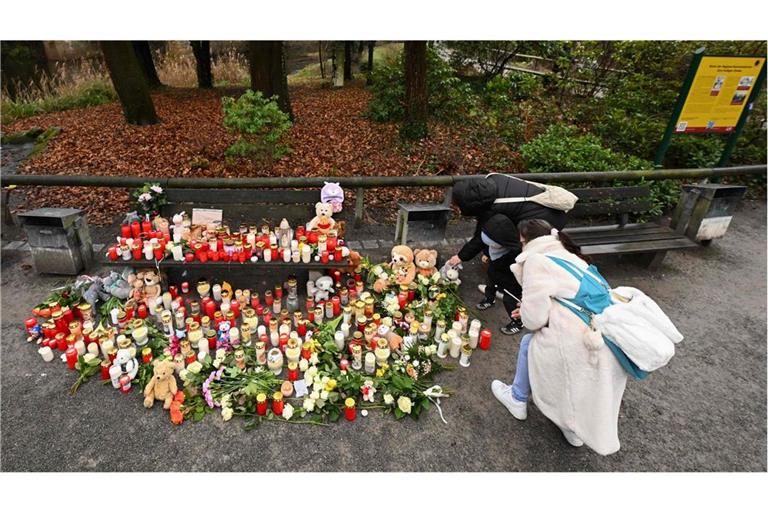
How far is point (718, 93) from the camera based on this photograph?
683cm

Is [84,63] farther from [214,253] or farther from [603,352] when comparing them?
[603,352]

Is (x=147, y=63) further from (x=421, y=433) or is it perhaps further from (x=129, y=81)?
(x=421, y=433)

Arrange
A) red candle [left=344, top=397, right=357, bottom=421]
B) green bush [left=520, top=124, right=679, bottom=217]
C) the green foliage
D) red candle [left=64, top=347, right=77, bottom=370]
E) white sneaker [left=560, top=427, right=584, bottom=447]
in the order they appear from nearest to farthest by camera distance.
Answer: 1. white sneaker [left=560, top=427, right=584, bottom=447]
2. red candle [left=344, top=397, right=357, bottom=421]
3. red candle [left=64, top=347, right=77, bottom=370]
4. green bush [left=520, top=124, right=679, bottom=217]
5. the green foliage

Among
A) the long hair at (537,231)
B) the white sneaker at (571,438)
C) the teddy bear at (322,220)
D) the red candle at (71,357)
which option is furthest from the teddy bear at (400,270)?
the red candle at (71,357)

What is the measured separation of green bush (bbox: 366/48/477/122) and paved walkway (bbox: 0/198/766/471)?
6.59 meters

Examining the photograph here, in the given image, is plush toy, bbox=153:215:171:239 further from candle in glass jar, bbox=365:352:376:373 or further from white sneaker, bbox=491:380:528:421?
white sneaker, bbox=491:380:528:421

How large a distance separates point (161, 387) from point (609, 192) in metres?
6.00

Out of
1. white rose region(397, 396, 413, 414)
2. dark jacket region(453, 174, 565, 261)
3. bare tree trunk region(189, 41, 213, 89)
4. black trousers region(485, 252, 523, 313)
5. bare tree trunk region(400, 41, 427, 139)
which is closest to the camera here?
white rose region(397, 396, 413, 414)

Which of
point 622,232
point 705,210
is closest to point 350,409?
point 622,232

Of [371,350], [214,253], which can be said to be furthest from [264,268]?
[371,350]

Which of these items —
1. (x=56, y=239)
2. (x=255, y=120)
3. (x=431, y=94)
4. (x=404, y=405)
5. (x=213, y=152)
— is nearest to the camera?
(x=404, y=405)

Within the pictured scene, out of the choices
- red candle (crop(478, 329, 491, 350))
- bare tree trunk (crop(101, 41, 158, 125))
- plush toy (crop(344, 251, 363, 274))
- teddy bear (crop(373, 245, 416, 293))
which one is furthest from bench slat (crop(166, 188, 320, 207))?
bare tree trunk (crop(101, 41, 158, 125))

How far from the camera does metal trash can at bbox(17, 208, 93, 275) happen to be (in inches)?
197

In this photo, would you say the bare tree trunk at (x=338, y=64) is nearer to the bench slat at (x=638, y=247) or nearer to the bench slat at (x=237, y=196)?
the bench slat at (x=237, y=196)
